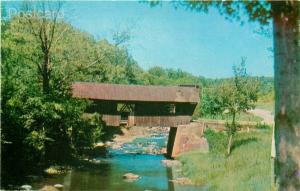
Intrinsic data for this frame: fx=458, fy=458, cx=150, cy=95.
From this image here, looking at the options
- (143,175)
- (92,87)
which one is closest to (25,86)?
(143,175)

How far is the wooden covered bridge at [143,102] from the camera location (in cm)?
3177

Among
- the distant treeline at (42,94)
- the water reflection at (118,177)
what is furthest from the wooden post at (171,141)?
the distant treeline at (42,94)

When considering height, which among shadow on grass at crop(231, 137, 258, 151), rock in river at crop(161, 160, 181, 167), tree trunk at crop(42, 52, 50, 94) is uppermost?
tree trunk at crop(42, 52, 50, 94)

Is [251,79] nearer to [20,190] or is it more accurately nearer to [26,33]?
[26,33]

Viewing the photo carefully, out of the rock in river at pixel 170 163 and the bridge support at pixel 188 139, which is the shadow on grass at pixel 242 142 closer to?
the bridge support at pixel 188 139

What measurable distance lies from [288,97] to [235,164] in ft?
55.1

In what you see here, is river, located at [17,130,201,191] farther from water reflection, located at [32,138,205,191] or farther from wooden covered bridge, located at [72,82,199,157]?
wooden covered bridge, located at [72,82,199,157]

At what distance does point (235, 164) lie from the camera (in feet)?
72.1

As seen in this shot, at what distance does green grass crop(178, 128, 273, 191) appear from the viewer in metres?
17.8

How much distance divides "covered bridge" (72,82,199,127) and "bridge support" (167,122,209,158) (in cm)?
131

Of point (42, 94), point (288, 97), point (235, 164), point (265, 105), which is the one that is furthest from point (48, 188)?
point (265, 105)

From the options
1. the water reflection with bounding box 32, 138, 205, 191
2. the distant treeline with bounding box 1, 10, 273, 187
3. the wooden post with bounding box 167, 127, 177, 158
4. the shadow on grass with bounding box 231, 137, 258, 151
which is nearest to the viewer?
the distant treeline with bounding box 1, 10, 273, 187

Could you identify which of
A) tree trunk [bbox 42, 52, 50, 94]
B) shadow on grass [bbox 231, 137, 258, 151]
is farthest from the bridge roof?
shadow on grass [bbox 231, 137, 258, 151]

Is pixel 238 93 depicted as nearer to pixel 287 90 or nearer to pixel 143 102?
pixel 143 102
